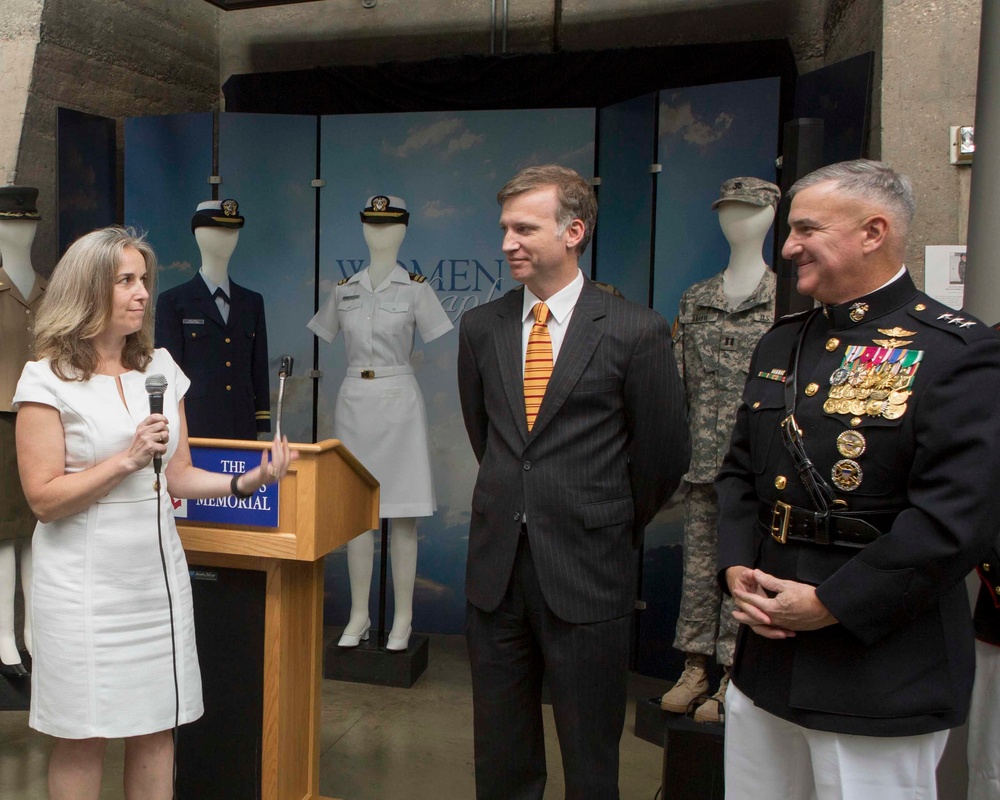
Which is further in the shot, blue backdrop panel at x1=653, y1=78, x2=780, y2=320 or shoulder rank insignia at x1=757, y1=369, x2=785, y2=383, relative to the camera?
blue backdrop panel at x1=653, y1=78, x2=780, y2=320

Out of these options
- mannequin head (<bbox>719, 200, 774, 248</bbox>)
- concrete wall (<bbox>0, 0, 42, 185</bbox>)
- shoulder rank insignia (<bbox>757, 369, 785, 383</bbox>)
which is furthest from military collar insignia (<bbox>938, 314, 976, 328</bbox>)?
concrete wall (<bbox>0, 0, 42, 185</bbox>)

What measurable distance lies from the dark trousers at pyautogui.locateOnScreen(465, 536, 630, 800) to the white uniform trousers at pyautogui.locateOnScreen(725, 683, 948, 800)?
0.44 metres

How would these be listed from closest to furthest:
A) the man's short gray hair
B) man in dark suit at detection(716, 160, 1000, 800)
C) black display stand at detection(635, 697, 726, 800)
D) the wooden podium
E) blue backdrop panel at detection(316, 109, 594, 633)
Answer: man in dark suit at detection(716, 160, 1000, 800), the man's short gray hair, the wooden podium, black display stand at detection(635, 697, 726, 800), blue backdrop panel at detection(316, 109, 594, 633)

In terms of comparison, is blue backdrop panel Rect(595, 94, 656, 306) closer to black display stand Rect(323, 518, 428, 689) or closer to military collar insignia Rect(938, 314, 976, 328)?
black display stand Rect(323, 518, 428, 689)

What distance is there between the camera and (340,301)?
14.0 ft

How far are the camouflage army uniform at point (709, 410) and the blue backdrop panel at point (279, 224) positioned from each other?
2210 mm

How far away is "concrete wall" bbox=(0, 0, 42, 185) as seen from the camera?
13.9 feet

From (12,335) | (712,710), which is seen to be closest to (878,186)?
(712,710)

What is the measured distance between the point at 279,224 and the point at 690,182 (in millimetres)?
2129

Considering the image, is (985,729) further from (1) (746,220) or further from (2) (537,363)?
(1) (746,220)

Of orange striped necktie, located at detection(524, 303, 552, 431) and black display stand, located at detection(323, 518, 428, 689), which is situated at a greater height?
orange striped necktie, located at detection(524, 303, 552, 431)

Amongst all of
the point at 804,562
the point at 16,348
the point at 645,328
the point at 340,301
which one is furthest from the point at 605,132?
the point at 804,562

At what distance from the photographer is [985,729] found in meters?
1.89

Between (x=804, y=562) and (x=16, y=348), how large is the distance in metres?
3.36
